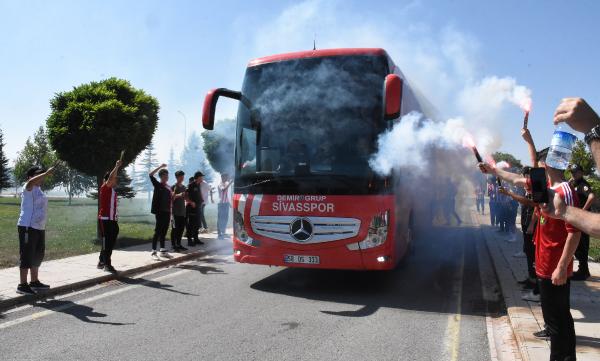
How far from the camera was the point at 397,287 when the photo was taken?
289 inches

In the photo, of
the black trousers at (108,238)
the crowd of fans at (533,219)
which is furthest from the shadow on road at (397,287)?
the black trousers at (108,238)

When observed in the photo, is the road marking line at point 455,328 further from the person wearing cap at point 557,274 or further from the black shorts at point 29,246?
the black shorts at point 29,246

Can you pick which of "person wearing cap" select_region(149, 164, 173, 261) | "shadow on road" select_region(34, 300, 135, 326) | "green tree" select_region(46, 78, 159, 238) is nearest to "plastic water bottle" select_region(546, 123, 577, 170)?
"shadow on road" select_region(34, 300, 135, 326)

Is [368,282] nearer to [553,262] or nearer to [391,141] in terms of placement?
[391,141]

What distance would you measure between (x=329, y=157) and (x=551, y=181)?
138 inches

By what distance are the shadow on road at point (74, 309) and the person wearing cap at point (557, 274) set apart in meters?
4.34

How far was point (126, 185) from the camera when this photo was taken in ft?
127

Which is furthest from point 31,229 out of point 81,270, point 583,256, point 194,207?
point 583,256

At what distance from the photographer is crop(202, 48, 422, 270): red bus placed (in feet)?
21.0

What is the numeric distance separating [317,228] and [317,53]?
2609 millimetres

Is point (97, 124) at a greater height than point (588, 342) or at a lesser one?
greater

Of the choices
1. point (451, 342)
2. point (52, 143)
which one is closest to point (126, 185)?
point (52, 143)

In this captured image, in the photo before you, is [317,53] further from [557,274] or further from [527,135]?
[557,274]

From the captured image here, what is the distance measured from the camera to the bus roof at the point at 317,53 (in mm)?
6723
